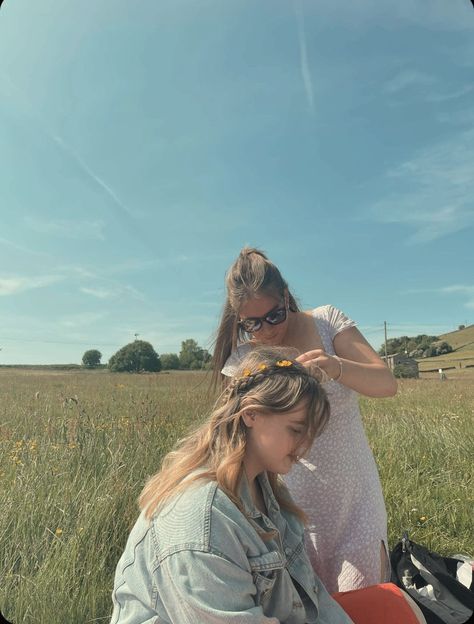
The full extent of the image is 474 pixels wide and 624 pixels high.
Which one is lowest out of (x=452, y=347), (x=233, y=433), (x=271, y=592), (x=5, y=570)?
(x=5, y=570)

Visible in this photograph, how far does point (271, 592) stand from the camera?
1.35 m

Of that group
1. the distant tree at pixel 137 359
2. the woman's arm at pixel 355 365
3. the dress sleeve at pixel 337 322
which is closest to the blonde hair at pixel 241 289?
the dress sleeve at pixel 337 322

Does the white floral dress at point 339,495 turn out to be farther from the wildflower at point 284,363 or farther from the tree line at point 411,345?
the tree line at point 411,345

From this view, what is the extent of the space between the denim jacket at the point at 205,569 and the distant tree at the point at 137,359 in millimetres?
4343

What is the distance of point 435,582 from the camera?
1.99 metres

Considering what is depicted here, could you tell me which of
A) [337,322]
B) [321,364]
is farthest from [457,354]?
[321,364]

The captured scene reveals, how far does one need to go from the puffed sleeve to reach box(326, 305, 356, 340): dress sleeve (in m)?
1.06

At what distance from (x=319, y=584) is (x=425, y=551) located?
2.71 feet

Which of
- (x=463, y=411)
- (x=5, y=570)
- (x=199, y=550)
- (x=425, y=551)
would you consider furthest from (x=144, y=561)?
(x=463, y=411)

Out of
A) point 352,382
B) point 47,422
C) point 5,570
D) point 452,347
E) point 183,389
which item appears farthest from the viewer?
point 452,347

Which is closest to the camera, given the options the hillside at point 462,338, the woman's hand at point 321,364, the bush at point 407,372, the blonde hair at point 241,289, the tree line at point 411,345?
the woman's hand at point 321,364

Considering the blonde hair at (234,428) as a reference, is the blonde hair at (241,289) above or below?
above

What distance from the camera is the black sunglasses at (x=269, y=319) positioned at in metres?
1.98

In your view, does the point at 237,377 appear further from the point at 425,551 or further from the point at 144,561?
the point at 425,551
